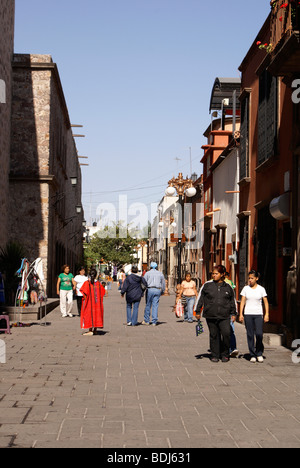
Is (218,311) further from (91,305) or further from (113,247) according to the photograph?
(113,247)

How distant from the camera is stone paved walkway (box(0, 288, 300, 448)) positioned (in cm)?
619

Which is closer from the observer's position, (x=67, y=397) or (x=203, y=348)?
(x=67, y=397)

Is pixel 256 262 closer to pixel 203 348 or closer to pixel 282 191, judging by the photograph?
pixel 282 191

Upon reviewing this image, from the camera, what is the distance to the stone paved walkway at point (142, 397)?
6191mm

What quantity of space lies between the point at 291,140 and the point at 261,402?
7851 millimetres

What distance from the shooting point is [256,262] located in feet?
63.7

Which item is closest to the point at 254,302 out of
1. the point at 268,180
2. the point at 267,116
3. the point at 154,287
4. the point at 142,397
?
the point at 142,397

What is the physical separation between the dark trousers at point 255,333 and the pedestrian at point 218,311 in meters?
0.33

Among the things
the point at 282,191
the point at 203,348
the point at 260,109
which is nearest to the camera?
the point at 203,348

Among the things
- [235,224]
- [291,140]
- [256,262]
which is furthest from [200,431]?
[235,224]

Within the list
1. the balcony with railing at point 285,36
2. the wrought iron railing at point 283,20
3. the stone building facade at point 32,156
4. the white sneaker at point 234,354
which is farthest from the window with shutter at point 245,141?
the stone building facade at point 32,156

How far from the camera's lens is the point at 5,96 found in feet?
88.7

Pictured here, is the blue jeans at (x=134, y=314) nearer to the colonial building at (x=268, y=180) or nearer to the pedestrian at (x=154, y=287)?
the pedestrian at (x=154, y=287)

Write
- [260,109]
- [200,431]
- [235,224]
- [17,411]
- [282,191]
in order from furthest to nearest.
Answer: [235,224] → [260,109] → [282,191] → [17,411] → [200,431]
